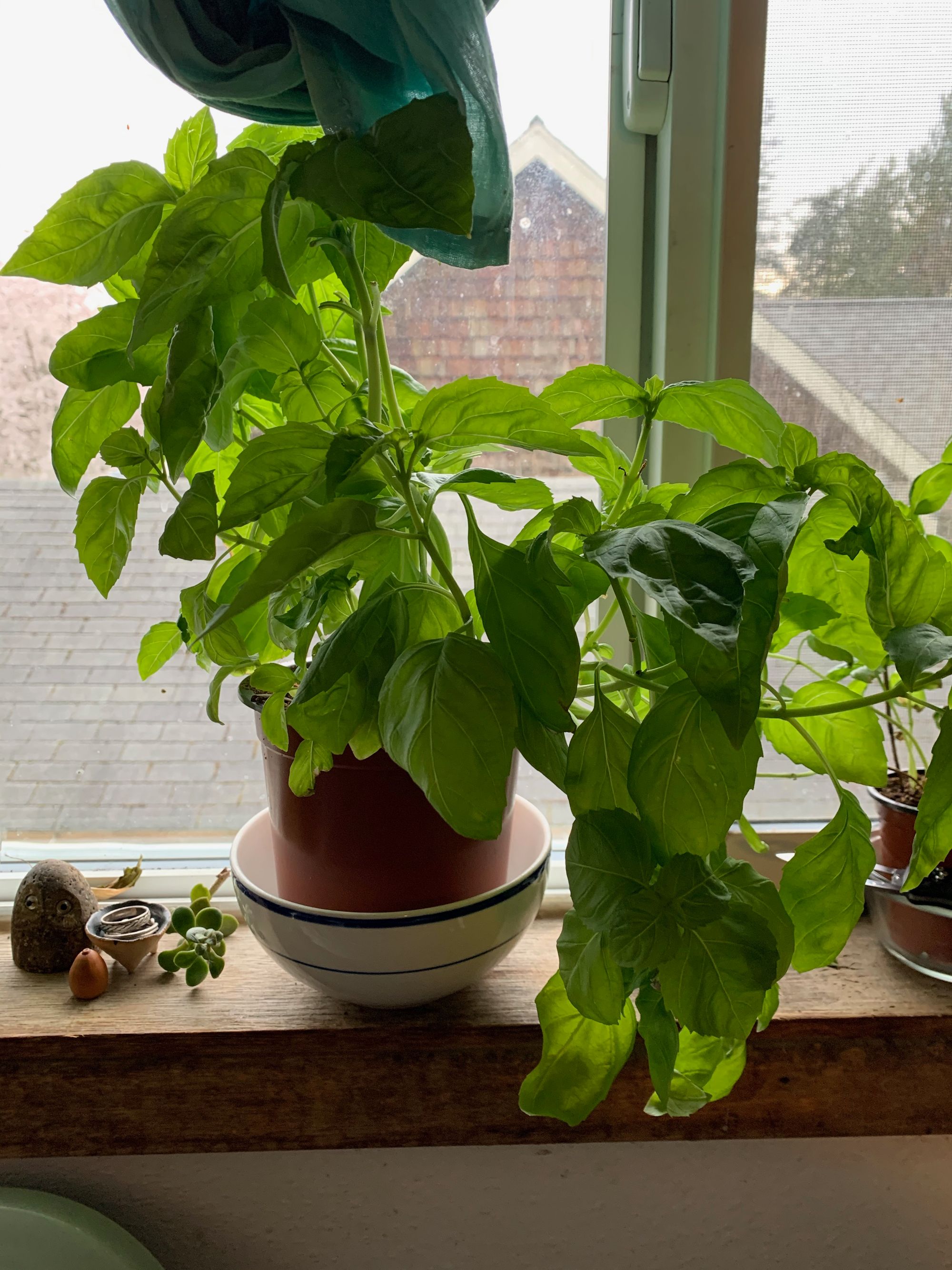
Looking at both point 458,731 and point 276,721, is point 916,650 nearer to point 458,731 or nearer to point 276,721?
point 458,731

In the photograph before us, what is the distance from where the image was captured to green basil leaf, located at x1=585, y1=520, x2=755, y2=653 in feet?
1.21

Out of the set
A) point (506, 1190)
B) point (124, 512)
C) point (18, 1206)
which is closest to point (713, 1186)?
point (506, 1190)

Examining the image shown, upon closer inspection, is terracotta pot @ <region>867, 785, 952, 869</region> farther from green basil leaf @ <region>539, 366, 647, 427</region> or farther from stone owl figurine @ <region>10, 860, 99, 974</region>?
stone owl figurine @ <region>10, 860, 99, 974</region>

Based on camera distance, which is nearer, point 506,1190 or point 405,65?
point 405,65

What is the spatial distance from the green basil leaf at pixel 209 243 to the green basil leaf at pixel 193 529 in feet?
0.28

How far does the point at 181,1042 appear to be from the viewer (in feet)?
2.42

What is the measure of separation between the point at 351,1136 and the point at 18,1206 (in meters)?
0.30

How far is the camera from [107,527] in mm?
578

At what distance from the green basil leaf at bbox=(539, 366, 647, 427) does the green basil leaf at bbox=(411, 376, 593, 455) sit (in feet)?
0.33

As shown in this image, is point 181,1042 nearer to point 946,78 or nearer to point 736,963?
point 736,963

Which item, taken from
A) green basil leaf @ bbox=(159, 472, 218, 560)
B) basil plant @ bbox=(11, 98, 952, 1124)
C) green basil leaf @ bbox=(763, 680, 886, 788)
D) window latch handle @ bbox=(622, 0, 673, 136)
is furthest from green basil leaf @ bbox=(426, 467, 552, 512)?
window latch handle @ bbox=(622, 0, 673, 136)

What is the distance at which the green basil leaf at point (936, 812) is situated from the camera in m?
0.49

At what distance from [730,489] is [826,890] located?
0.24 metres

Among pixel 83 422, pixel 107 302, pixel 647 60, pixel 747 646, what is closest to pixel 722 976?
pixel 747 646
